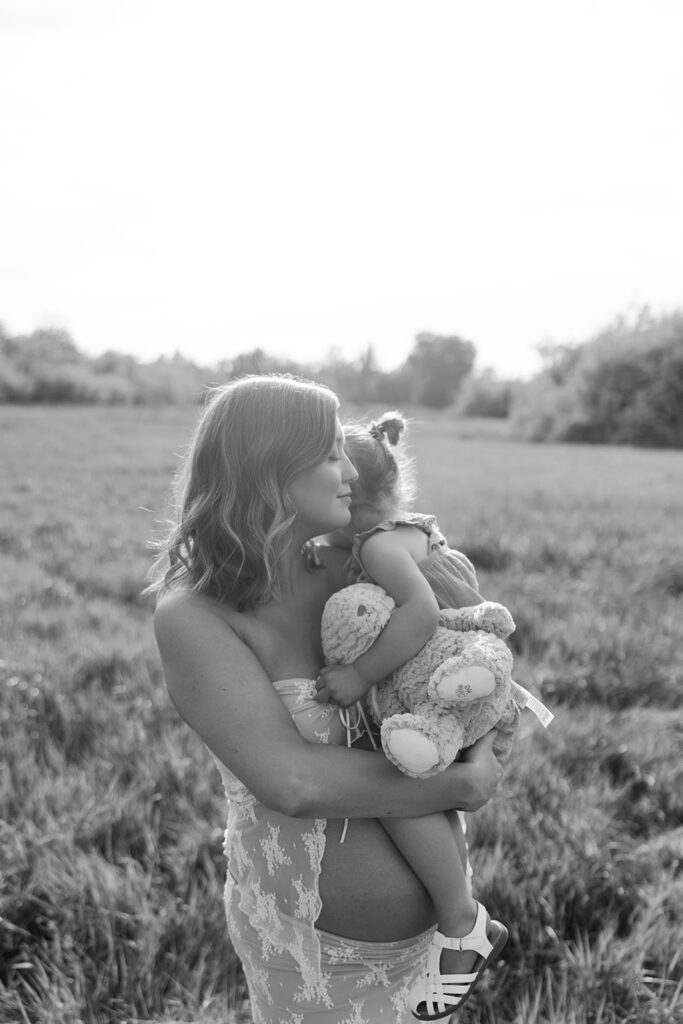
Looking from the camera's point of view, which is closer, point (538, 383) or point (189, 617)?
point (189, 617)

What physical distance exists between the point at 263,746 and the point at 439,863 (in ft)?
1.36

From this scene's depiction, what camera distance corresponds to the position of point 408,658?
1.70 metres

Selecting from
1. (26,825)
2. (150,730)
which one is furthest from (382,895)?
(150,730)

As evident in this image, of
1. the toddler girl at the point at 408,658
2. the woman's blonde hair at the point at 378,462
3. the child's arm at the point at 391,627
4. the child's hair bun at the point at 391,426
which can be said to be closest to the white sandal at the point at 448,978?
the toddler girl at the point at 408,658

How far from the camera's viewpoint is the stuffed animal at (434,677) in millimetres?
1583

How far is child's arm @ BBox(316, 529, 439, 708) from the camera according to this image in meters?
1.67

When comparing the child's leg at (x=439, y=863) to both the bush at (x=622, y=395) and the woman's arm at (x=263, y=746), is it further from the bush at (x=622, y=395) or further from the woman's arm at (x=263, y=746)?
the bush at (x=622, y=395)

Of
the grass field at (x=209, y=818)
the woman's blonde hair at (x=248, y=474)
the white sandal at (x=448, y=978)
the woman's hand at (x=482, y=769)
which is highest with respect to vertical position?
the woman's blonde hair at (x=248, y=474)

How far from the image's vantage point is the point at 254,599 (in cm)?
169

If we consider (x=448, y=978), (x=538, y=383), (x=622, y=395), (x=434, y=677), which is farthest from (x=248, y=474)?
(x=538, y=383)

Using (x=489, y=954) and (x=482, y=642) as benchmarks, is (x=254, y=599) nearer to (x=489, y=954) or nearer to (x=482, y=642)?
(x=482, y=642)

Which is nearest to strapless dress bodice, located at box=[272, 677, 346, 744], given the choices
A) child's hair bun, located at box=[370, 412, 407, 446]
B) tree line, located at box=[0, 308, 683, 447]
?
child's hair bun, located at box=[370, 412, 407, 446]

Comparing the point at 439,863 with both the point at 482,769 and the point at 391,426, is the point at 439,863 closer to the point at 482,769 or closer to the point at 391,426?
the point at 482,769

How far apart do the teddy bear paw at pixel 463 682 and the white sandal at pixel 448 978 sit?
45 centimetres
